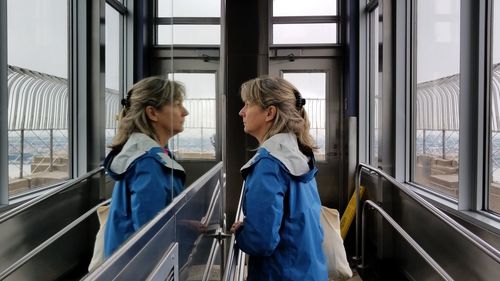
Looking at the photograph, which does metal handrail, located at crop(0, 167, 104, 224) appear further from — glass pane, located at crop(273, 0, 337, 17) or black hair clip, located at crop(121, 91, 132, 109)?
glass pane, located at crop(273, 0, 337, 17)

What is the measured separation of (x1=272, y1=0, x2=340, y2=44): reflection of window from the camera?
445 centimetres

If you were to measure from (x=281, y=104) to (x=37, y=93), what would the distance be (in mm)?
1253

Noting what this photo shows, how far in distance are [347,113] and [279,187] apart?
3.28m

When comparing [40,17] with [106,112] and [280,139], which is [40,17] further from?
[280,139]

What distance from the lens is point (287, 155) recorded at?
4.39 ft

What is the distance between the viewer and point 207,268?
4.03ft

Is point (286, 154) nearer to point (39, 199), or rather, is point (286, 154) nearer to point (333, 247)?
point (333, 247)

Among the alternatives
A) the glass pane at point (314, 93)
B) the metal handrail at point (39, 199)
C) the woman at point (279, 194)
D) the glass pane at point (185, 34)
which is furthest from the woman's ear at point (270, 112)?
the glass pane at point (314, 93)

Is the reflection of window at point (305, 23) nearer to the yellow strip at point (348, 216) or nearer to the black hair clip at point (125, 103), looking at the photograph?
the yellow strip at point (348, 216)

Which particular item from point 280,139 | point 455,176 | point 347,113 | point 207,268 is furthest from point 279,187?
point 347,113

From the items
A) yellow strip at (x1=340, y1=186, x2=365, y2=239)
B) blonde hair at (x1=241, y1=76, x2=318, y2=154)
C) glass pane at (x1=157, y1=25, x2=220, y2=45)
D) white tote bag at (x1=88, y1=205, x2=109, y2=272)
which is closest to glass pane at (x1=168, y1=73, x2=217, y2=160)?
glass pane at (x1=157, y1=25, x2=220, y2=45)

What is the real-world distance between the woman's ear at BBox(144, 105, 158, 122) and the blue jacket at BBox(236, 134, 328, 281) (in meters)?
0.74

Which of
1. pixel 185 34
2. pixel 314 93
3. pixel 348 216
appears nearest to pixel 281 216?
pixel 185 34

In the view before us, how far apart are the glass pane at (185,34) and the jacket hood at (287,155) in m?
0.43
